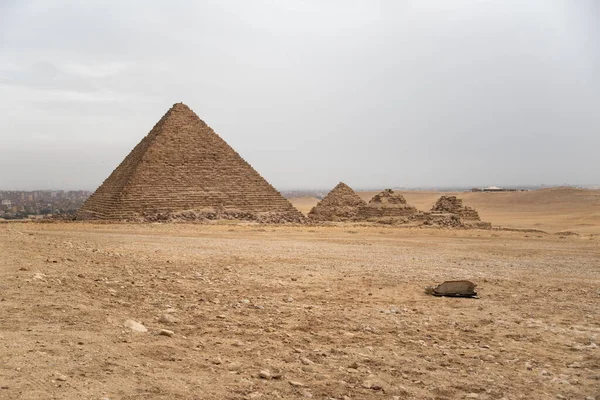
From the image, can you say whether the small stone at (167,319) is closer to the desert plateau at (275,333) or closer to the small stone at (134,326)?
the desert plateau at (275,333)

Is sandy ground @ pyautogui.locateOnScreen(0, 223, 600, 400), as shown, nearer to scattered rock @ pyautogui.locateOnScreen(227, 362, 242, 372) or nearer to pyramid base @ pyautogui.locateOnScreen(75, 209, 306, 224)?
scattered rock @ pyautogui.locateOnScreen(227, 362, 242, 372)

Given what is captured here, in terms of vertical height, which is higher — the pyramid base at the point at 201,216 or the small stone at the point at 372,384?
the pyramid base at the point at 201,216

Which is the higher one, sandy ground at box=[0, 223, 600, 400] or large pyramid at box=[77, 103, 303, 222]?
large pyramid at box=[77, 103, 303, 222]

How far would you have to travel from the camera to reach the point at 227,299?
6.57 m

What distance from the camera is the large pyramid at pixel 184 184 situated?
29562 millimetres

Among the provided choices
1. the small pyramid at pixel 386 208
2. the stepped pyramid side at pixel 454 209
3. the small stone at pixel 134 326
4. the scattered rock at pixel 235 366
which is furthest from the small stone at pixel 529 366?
the small pyramid at pixel 386 208

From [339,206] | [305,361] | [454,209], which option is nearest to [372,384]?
[305,361]

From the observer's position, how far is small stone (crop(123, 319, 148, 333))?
4793 mm

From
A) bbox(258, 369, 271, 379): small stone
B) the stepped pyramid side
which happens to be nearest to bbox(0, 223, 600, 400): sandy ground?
bbox(258, 369, 271, 379): small stone

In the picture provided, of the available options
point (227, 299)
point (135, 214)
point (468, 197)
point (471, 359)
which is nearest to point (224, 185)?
point (135, 214)

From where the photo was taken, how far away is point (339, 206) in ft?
143

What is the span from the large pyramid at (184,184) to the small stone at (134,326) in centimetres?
2415

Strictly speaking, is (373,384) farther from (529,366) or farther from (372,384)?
(529,366)

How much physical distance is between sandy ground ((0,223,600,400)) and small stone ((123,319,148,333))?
9cm
